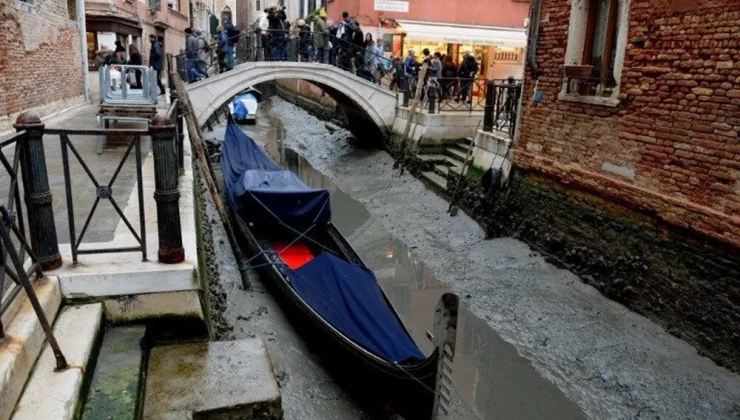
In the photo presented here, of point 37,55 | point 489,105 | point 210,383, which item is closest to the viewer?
point 210,383

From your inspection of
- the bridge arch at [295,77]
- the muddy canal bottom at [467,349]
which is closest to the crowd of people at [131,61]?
the bridge arch at [295,77]

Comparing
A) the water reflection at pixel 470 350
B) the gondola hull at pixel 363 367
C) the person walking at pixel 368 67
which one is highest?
the person walking at pixel 368 67

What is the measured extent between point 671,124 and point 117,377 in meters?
5.01

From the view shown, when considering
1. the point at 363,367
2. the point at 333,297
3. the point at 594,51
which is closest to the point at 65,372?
the point at 363,367

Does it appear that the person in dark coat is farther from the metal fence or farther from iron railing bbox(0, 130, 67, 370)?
iron railing bbox(0, 130, 67, 370)

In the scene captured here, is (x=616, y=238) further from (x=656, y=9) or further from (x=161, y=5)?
(x=161, y=5)

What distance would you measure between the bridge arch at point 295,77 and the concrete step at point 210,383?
8.99 m

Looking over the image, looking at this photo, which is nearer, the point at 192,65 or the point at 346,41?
the point at 192,65

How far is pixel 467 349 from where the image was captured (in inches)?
219

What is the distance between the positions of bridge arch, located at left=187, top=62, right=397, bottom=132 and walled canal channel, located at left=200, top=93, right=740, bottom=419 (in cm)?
342

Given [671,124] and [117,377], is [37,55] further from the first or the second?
[671,124]

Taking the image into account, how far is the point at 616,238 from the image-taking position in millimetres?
5926

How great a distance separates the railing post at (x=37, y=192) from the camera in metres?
2.61

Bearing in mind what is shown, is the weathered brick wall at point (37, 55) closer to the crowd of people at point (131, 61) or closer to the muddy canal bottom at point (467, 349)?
the crowd of people at point (131, 61)
